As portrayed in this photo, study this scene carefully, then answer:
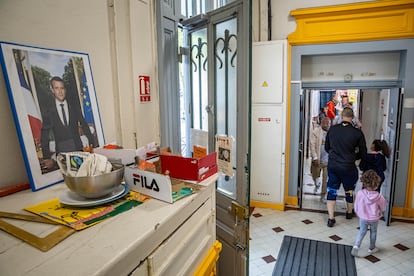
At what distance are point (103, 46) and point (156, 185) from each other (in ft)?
2.89

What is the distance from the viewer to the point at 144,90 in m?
1.75

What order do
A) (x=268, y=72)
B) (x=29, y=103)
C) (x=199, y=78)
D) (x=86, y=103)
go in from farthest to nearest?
(x=268, y=72) < (x=199, y=78) < (x=86, y=103) < (x=29, y=103)

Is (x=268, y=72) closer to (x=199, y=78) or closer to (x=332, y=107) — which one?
(x=332, y=107)

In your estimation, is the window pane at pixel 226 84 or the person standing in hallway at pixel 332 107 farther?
the person standing in hallway at pixel 332 107

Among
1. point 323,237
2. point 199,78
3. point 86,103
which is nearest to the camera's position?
point 86,103

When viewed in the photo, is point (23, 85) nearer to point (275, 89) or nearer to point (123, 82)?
point (123, 82)

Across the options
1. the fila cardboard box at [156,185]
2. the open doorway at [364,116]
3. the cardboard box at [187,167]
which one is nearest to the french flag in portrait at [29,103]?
the fila cardboard box at [156,185]

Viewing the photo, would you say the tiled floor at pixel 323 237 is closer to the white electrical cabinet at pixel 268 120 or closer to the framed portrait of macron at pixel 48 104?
the white electrical cabinet at pixel 268 120

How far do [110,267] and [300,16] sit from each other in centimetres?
394

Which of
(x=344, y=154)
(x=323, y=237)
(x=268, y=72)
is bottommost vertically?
(x=323, y=237)

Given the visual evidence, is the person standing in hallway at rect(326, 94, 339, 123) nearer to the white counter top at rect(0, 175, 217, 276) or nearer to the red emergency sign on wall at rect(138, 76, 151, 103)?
the red emergency sign on wall at rect(138, 76, 151, 103)

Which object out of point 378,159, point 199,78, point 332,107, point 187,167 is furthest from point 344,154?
point 187,167

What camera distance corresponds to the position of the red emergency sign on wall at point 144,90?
67.7 inches

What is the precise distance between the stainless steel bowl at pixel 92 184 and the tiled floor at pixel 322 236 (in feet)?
7.64
